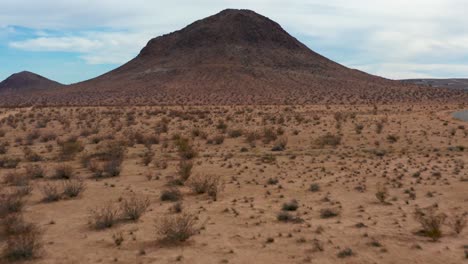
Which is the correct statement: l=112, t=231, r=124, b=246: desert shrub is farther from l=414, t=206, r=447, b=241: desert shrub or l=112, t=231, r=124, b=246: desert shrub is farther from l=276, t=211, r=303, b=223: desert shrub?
l=414, t=206, r=447, b=241: desert shrub

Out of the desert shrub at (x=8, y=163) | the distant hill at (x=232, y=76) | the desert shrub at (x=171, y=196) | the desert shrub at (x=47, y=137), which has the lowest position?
the desert shrub at (x=171, y=196)

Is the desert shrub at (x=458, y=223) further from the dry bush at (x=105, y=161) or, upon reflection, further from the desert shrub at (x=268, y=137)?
the desert shrub at (x=268, y=137)

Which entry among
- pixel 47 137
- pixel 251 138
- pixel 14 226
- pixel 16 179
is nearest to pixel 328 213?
pixel 14 226

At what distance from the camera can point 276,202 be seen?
14.9m

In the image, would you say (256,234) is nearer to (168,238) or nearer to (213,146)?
(168,238)

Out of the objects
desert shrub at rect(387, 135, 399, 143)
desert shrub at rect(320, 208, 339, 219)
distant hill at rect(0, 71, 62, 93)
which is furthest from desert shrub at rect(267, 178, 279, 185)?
distant hill at rect(0, 71, 62, 93)

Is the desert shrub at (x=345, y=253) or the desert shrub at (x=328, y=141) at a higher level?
the desert shrub at (x=328, y=141)

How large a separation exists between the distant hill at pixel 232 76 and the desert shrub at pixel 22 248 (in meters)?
59.5

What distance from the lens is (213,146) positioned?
1065 inches

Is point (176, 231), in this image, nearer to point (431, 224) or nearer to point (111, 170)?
point (431, 224)

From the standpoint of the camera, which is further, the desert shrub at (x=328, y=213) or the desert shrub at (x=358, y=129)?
the desert shrub at (x=358, y=129)

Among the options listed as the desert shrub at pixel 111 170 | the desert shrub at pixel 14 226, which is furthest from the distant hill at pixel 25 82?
the desert shrub at pixel 14 226

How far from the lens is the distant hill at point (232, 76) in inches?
3169

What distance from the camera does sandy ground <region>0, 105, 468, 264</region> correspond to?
35.1ft
